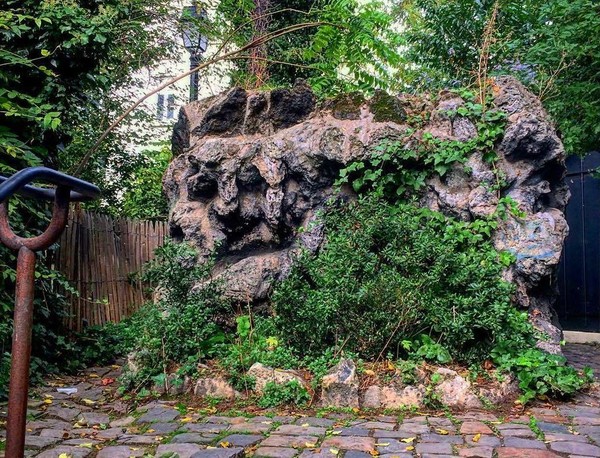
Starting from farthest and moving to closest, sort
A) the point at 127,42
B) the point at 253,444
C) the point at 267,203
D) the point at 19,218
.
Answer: the point at 127,42
the point at 267,203
the point at 19,218
the point at 253,444

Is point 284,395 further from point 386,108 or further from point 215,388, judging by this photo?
point 386,108

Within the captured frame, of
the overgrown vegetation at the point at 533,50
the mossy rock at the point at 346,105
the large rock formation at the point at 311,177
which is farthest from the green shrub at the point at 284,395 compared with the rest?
the overgrown vegetation at the point at 533,50

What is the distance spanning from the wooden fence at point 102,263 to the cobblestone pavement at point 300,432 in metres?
1.96

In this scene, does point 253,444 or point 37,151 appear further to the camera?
point 37,151

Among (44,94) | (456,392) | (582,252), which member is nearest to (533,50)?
(582,252)

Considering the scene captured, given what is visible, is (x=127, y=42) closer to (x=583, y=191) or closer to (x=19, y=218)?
(x=19, y=218)

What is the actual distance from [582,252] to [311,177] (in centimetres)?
455

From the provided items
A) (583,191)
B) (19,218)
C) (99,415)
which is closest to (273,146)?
(19,218)

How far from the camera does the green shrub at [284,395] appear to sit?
13.7 feet

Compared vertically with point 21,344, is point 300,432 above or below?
below

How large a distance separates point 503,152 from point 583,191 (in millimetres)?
3128

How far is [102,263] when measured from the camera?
7.19m

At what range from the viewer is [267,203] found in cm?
591

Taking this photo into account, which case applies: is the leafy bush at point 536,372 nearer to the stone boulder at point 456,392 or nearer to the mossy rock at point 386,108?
the stone boulder at point 456,392
